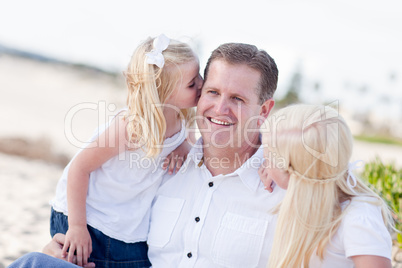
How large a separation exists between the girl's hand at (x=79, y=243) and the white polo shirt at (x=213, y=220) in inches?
14.6

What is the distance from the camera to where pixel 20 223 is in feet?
16.2

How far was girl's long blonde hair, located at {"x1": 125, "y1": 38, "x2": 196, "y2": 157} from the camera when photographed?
2.61 meters

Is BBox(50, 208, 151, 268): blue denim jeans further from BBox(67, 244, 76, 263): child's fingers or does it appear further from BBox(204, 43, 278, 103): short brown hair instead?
BBox(204, 43, 278, 103): short brown hair

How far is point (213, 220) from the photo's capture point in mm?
2420

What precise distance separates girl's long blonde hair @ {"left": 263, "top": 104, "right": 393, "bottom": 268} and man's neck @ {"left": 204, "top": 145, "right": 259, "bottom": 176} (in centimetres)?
61

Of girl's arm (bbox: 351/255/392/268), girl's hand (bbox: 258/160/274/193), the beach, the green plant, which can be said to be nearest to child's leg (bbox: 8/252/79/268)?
the beach

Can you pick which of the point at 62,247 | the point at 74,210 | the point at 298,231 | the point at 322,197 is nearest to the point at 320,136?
the point at 322,197

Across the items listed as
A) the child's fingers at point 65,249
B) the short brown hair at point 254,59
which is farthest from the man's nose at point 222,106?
the child's fingers at point 65,249

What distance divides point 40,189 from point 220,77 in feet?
15.0

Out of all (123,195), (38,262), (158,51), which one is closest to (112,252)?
(123,195)

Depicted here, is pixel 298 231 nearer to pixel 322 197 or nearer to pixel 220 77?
pixel 322 197

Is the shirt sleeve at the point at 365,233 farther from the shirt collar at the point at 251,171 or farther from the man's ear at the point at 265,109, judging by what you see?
the man's ear at the point at 265,109

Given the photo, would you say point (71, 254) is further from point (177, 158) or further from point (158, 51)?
point (158, 51)

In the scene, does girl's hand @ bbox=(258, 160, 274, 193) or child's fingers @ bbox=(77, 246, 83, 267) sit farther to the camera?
child's fingers @ bbox=(77, 246, 83, 267)
